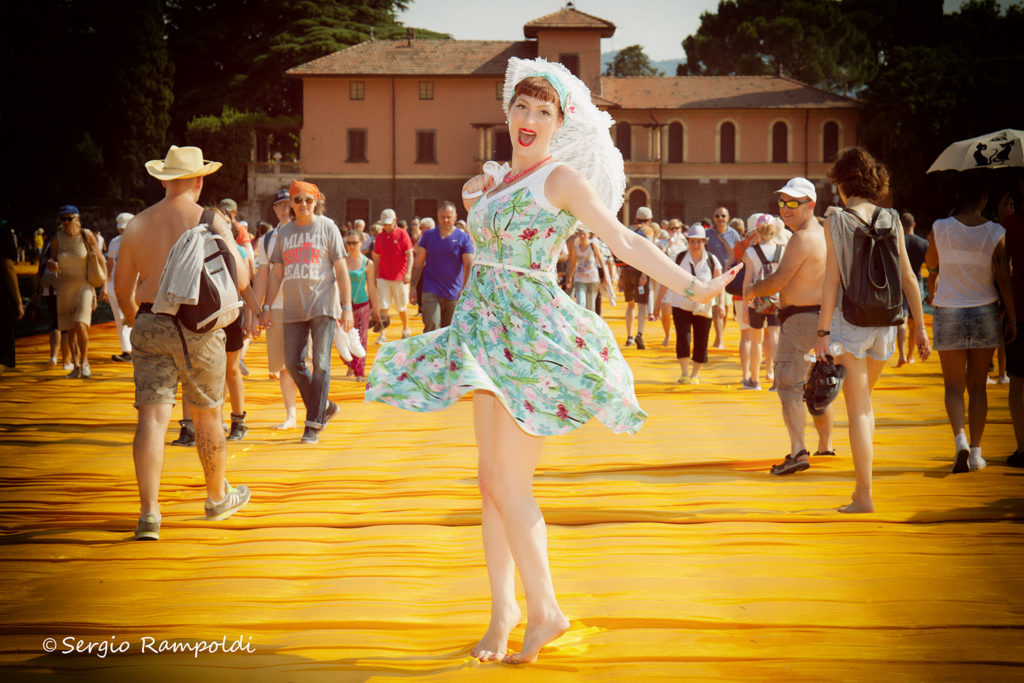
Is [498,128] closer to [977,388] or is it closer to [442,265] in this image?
[442,265]

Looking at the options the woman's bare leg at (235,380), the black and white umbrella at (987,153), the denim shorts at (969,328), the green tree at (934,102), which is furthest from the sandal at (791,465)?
the green tree at (934,102)

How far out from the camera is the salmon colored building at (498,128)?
54.2 meters

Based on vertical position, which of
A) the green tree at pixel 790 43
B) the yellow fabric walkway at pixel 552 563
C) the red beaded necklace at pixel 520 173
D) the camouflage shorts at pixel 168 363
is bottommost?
the yellow fabric walkway at pixel 552 563

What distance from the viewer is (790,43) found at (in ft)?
229

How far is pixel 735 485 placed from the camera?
274 inches

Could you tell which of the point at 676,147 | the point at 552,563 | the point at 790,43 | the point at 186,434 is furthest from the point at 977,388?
the point at 790,43

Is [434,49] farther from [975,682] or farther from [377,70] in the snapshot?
[975,682]

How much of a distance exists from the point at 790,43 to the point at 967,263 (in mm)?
67203

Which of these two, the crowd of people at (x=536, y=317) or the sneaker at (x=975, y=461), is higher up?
the crowd of people at (x=536, y=317)

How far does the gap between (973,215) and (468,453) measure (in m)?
4.07

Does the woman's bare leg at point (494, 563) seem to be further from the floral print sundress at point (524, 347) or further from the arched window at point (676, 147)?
the arched window at point (676, 147)

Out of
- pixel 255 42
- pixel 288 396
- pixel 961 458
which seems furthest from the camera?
pixel 255 42

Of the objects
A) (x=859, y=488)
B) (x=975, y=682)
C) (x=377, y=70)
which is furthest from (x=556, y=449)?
(x=377, y=70)

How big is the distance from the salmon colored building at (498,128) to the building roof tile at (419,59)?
0.18 feet
